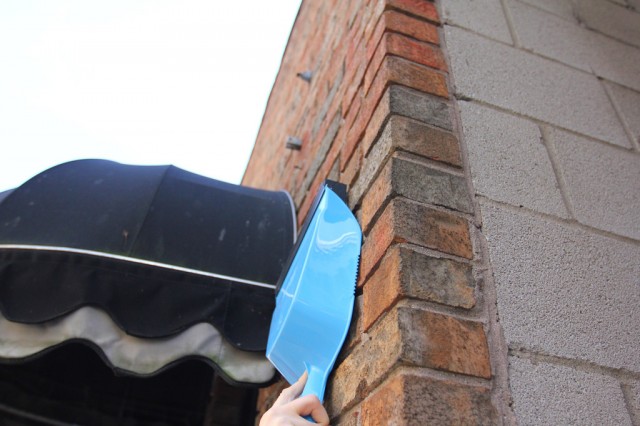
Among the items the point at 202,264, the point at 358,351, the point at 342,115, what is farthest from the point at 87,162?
the point at 358,351

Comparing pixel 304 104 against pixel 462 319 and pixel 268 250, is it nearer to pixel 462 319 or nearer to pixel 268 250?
pixel 268 250

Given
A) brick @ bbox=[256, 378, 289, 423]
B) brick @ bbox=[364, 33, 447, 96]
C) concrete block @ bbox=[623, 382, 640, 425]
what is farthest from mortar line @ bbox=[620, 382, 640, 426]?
brick @ bbox=[256, 378, 289, 423]

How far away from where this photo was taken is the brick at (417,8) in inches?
56.4

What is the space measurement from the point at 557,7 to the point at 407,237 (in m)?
1.35

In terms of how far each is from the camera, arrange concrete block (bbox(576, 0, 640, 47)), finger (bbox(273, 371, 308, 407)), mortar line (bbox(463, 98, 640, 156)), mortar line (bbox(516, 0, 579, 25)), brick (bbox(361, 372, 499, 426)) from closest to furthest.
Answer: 1. brick (bbox(361, 372, 499, 426))
2. finger (bbox(273, 371, 308, 407))
3. mortar line (bbox(463, 98, 640, 156))
4. mortar line (bbox(516, 0, 579, 25))
5. concrete block (bbox(576, 0, 640, 47))

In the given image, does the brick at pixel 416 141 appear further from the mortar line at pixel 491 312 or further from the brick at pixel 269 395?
the brick at pixel 269 395

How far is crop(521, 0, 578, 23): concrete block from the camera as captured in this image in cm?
171

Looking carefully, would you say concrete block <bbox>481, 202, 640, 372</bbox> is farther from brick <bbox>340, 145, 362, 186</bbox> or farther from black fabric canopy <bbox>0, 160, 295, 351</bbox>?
black fabric canopy <bbox>0, 160, 295, 351</bbox>

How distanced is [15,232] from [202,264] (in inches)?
22.9

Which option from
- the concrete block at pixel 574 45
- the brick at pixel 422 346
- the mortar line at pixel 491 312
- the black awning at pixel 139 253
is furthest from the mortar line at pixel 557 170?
the black awning at pixel 139 253

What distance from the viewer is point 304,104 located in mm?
2822

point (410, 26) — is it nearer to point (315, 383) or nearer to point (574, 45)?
point (574, 45)

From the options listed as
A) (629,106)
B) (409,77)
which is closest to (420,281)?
(409,77)

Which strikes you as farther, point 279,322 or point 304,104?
point 304,104
